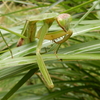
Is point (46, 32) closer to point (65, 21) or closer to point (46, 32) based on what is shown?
point (46, 32)

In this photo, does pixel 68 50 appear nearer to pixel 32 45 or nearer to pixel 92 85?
pixel 32 45

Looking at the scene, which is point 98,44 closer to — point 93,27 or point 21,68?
point 93,27

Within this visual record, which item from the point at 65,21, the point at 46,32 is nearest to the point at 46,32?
the point at 46,32

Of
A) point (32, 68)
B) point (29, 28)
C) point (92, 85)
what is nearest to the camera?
point (32, 68)

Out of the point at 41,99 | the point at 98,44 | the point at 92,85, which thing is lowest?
the point at 92,85

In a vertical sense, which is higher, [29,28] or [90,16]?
[29,28]

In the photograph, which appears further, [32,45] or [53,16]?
[32,45]

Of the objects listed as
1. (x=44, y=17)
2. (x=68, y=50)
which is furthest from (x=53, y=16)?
(x=68, y=50)

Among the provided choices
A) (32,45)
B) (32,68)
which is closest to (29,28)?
(32,45)

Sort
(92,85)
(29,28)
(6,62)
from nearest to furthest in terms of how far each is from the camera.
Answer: (6,62)
(29,28)
(92,85)
